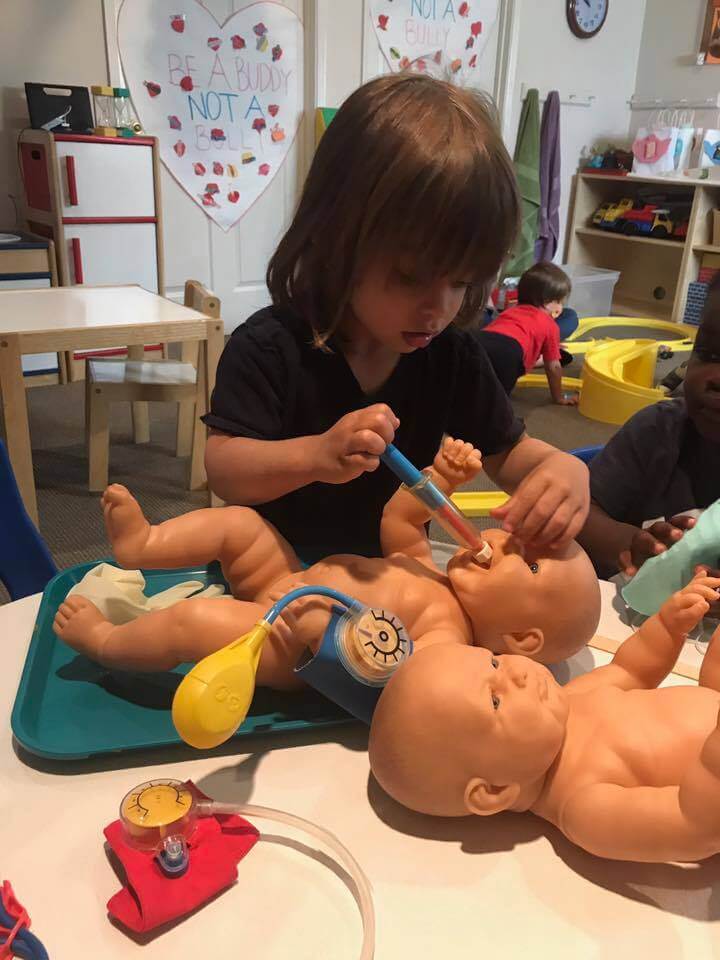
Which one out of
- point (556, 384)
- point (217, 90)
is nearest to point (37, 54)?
point (217, 90)

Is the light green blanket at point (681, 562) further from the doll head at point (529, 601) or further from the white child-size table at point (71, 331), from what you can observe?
the white child-size table at point (71, 331)

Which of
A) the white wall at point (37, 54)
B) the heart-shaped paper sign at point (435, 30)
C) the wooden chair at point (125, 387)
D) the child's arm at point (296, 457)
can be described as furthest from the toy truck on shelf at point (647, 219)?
the child's arm at point (296, 457)

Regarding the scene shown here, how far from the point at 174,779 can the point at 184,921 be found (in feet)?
0.35

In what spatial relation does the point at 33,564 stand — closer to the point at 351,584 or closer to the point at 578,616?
the point at 351,584

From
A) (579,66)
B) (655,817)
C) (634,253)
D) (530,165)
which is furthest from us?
(634,253)

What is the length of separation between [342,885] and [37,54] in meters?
3.08

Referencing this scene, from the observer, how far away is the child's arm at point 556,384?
281 centimetres

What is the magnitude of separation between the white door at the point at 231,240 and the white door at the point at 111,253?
14.7 inches

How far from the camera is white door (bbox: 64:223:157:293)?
2721mm

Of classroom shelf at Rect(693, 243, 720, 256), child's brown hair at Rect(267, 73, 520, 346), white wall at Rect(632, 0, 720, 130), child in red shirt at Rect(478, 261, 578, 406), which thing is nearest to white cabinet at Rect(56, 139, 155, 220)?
child in red shirt at Rect(478, 261, 578, 406)

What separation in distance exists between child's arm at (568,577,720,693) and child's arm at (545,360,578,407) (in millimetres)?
2350

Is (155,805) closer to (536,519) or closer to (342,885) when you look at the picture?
(342,885)

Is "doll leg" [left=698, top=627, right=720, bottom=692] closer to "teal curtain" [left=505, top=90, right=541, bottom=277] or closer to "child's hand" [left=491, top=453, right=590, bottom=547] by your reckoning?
"child's hand" [left=491, top=453, right=590, bottom=547]

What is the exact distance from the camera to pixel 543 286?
2.79 meters
